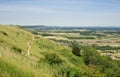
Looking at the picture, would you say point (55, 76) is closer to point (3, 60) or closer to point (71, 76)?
point (3, 60)

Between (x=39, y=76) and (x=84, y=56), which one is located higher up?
(x=39, y=76)

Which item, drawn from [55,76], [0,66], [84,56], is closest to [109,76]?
[84,56]

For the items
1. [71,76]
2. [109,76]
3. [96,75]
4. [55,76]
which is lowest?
[109,76]

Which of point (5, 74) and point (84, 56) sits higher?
point (5, 74)

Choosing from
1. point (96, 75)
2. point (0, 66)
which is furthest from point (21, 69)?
point (96, 75)

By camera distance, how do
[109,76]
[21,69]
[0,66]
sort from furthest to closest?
1. [109,76]
2. [21,69]
3. [0,66]

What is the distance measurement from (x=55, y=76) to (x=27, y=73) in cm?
286

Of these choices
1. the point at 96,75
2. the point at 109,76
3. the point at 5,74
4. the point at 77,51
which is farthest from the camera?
the point at 77,51

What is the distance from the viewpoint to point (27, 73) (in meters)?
9.16

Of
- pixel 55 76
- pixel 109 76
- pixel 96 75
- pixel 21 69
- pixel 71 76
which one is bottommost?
pixel 109 76

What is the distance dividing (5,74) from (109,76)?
5469cm

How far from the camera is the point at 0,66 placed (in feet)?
27.9

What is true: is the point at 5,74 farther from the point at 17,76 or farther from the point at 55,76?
the point at 55,76

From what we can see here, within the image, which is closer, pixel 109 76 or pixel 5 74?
pixel 5 74
